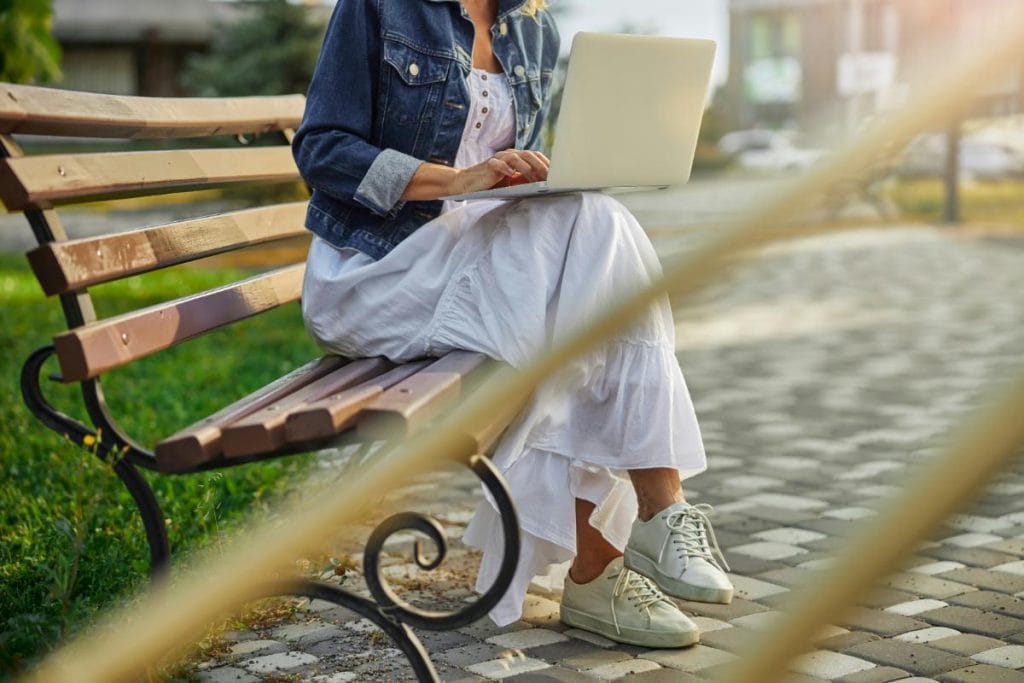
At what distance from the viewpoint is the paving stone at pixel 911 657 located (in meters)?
2.72

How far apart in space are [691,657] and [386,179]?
113 cm

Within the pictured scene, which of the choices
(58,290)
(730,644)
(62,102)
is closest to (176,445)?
(58,290)

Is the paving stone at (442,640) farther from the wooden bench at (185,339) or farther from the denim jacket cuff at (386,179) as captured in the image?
the denim jacket cuff at (386,179)

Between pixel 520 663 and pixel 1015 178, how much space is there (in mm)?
28698

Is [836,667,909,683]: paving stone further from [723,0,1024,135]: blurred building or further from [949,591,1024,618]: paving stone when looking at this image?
[723,0,1024,135]: blurred building

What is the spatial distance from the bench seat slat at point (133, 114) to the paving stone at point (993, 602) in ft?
6.62

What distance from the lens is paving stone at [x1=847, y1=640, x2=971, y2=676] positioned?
2.72 m

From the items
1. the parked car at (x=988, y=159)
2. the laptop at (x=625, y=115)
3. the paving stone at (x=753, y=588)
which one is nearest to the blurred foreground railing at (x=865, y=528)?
the laptop at (x=625, y=115)

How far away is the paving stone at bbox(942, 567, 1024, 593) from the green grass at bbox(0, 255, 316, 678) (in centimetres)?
174

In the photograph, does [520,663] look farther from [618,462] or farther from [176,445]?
[176,445]

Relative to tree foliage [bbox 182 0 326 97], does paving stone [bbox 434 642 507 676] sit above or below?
below

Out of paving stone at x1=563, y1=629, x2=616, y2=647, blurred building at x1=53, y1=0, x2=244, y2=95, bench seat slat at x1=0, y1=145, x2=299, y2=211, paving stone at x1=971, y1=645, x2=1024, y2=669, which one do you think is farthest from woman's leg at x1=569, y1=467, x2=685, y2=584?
blurred building at x1=53, y1=0, x2=244, y2=95

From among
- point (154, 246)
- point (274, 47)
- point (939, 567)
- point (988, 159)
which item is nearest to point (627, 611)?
point (939, 567)

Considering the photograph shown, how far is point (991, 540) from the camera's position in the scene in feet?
12.1
